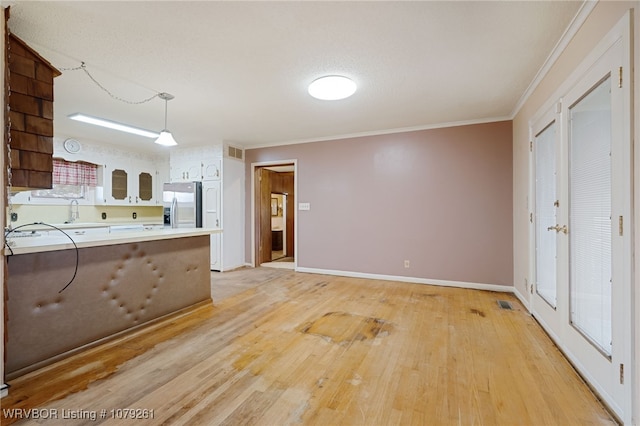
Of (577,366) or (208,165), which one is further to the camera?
(208,165)

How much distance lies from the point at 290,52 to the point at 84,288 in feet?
8.29

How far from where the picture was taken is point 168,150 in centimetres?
598

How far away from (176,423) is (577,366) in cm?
263

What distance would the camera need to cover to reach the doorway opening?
5.77 meters

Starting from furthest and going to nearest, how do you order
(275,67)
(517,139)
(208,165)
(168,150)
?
1. (168,150)
2. (208,165)
3. (517,139)
4. (275,67)

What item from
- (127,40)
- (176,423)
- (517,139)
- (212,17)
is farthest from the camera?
(517,139)

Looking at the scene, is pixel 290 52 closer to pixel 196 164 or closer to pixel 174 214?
pixel 196 164

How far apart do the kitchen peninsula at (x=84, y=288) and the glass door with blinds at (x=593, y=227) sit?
135 inches

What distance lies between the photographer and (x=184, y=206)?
5.38 meters

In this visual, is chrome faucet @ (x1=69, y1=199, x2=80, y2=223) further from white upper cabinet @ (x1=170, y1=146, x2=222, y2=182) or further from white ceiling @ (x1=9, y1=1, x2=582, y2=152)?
white ceiling @ (x1=9, y1=1, x2=582, y2=152)

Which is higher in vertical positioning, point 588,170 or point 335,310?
point 588,170

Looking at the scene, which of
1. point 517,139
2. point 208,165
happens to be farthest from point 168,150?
point 517,139

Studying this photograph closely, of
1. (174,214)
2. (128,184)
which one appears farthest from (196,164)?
(128,184)

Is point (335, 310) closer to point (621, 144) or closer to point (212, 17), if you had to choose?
point (621, 144)
